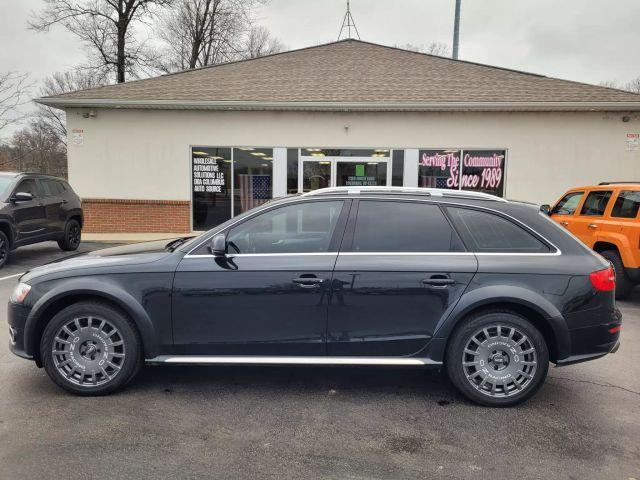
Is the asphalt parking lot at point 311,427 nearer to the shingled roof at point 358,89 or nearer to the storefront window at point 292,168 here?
the shingled roof at point 358,89

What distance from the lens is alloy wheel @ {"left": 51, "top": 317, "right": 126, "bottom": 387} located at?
3.76 m

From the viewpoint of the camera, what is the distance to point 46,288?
3758mm

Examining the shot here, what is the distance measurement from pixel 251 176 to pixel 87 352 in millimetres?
10193

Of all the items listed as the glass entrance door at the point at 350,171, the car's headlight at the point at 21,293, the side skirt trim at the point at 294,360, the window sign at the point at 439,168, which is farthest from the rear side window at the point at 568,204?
the car's headlight at the point at 21,293

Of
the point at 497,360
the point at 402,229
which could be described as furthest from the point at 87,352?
the point at 497,360

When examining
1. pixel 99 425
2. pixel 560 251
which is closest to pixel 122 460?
pixel 99 425

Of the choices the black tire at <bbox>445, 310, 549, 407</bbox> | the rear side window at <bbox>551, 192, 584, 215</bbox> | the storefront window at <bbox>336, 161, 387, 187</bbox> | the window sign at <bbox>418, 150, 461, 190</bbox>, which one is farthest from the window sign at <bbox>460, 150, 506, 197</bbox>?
the black tire at <bbox>445, 310, 549, 407</bbox>

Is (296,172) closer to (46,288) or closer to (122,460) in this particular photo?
(46,288)

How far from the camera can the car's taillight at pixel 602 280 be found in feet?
12.1

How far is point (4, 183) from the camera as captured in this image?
9.67 m

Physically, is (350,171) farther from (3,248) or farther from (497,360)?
(497,360)

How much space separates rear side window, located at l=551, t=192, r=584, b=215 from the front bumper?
8248 mm

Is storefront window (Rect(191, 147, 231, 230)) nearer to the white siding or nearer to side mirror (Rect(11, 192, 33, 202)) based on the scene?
the white siding

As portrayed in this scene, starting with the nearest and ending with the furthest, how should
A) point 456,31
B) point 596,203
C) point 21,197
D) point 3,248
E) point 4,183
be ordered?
1. point 596,203
2. point 3,248
3. point 21,197
4. point 4,183
5. point 456,31
